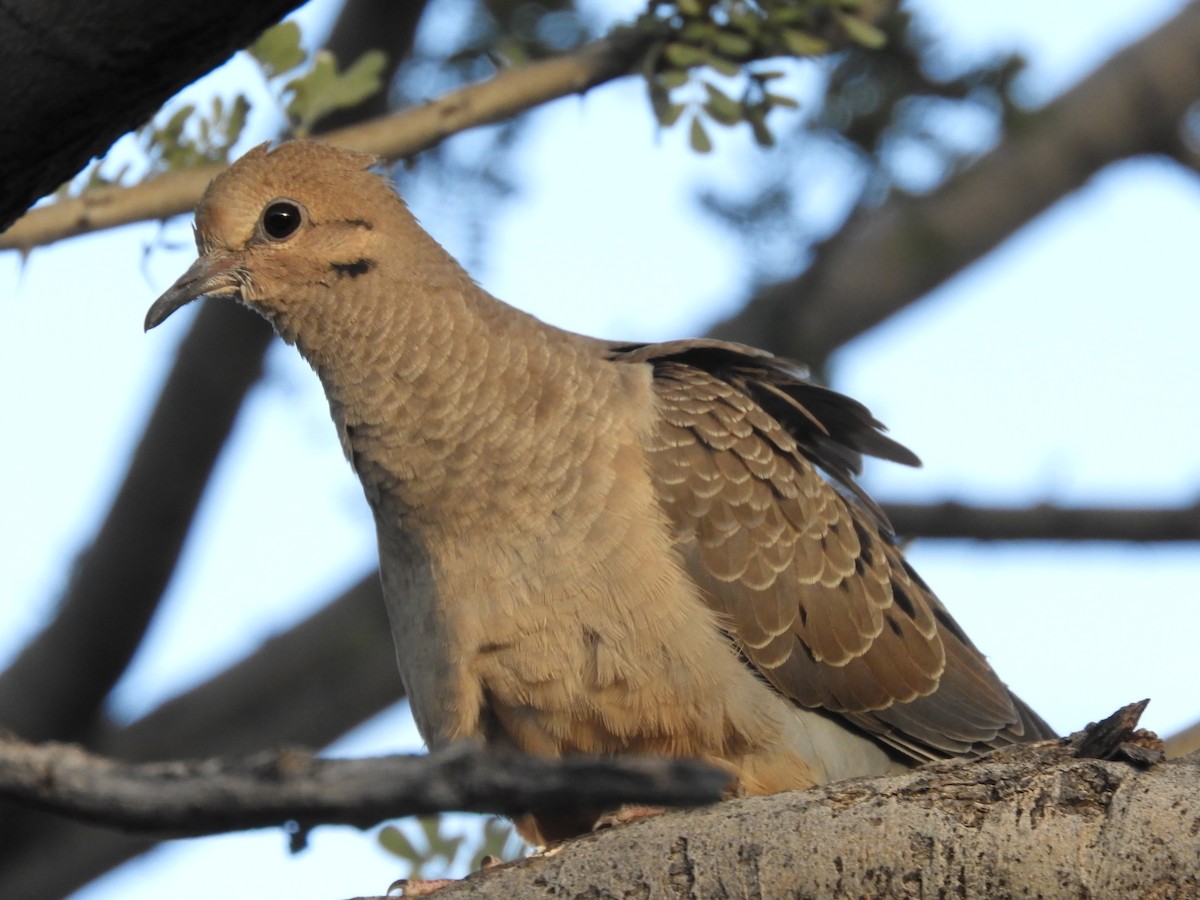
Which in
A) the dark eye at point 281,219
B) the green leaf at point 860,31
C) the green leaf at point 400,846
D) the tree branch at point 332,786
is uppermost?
the green leaf at point 860,31

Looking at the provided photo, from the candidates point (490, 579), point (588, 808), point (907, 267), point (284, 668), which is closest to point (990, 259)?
point (907, 267)

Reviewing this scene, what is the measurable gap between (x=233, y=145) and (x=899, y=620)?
9.98 feet

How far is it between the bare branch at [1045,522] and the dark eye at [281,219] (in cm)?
380

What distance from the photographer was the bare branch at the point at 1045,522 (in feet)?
25.1

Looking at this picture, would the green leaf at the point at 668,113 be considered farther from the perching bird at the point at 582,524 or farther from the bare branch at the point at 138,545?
the bare branch at the point at 138,545

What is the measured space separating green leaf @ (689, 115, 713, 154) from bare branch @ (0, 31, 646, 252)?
386 mm

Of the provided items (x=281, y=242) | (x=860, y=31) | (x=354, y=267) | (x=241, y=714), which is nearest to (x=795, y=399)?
(x=860, y=31)

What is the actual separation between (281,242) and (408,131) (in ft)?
2.09

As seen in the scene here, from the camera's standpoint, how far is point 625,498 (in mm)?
5023

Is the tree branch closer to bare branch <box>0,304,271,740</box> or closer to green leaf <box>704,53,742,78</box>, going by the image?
green leaf <box>704,53,742,78</box>

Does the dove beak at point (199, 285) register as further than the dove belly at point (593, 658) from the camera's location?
Yes

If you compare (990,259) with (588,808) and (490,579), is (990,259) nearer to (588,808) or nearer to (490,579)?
(490,579)

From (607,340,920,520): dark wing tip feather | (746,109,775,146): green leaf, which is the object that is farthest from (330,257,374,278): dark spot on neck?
(746,109,775,146): green leaf

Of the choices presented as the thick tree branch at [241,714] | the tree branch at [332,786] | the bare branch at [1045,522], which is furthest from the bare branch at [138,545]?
the tree branch at [332,786]
